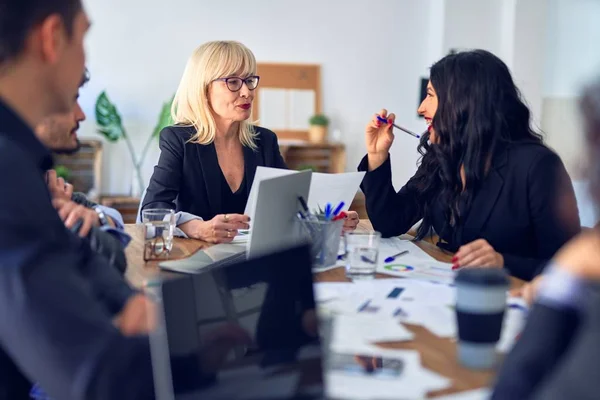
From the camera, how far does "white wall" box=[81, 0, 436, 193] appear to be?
17.0 ft

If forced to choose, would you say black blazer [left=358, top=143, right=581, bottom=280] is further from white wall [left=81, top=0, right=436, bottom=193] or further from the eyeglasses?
white wall [left=81, top=0, right=436, bottom=193]

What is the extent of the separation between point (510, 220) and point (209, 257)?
855mm

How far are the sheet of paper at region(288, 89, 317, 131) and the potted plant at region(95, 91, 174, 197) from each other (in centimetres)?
99

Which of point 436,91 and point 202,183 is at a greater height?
point 436,91

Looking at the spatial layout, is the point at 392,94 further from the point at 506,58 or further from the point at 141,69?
the point at 141,69

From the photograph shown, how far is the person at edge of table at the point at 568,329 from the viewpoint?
641 mm

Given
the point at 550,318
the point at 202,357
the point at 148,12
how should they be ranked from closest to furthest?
1. the point at 550,318
2. the point at 202,357
3. the point at 148,12

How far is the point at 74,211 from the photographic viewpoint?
1.46 metres

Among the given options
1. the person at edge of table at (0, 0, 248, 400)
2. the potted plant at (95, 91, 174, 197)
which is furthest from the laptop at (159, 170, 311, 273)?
the potted plant at (95, 91, 174, 197)

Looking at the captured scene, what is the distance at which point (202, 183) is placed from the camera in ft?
8.38

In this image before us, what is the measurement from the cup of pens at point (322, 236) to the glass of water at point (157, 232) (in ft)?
1.22

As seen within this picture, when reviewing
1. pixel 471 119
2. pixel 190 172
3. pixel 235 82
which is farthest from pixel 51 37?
pixel 235 82

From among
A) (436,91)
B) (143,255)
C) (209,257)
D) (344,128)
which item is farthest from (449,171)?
(344,128)

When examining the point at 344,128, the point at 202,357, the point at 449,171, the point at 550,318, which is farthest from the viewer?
the point at 344,128
